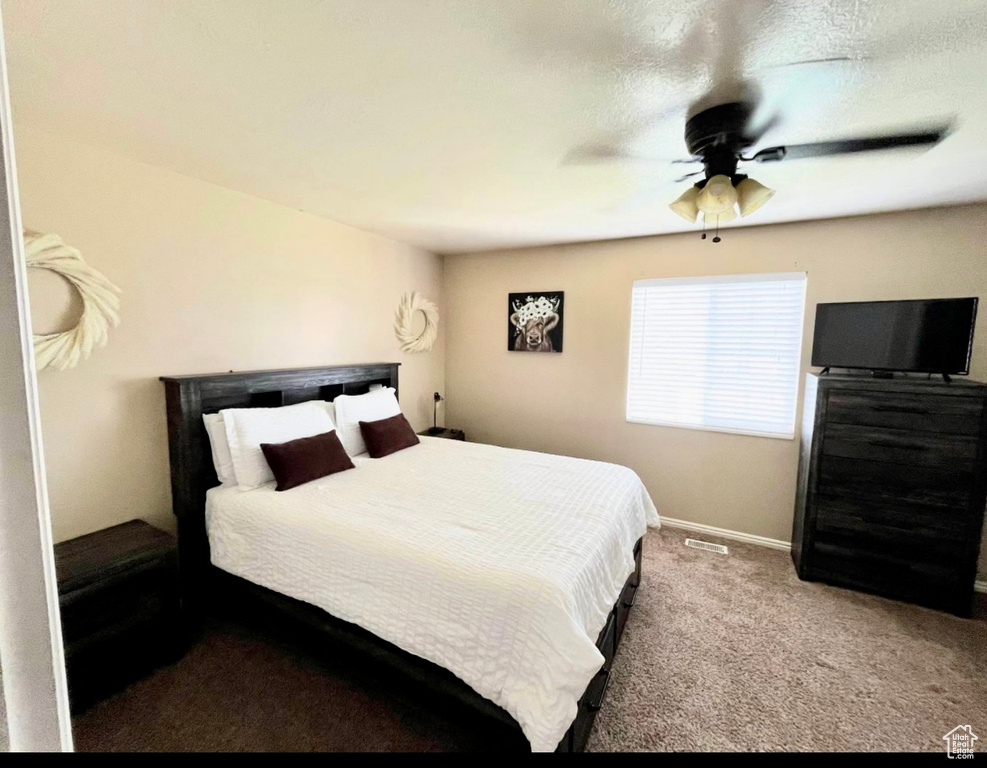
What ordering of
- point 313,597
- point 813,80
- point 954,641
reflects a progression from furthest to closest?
point 954,641, point 313,597, point 813,80

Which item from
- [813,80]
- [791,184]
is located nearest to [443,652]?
[813,80]

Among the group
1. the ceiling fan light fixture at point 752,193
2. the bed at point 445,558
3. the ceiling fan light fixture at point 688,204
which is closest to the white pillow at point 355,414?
the bed at point 445,558

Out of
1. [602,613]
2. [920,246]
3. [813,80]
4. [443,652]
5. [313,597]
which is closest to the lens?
[813,80]

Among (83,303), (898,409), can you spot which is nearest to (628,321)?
(898,409)

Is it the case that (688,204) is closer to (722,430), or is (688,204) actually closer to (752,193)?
(752,193)

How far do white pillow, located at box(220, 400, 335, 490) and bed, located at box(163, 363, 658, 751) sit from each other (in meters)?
0.11

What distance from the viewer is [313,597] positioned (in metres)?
1.64

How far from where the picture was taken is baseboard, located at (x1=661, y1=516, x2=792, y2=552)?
2.87 meters

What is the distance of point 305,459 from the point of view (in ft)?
6.95

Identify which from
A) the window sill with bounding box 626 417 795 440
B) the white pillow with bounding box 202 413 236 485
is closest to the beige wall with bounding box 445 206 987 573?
the window sill with bounding box 626 417 795 440

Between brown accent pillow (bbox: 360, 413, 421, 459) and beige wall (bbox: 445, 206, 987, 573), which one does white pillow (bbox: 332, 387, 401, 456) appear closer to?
brown accent pillow (bbox: 360, 413, 421, 459)

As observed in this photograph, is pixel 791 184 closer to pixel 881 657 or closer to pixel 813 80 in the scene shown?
pixel 813 80

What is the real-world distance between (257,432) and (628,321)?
277 centimetres

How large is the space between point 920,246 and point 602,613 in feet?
9.65
